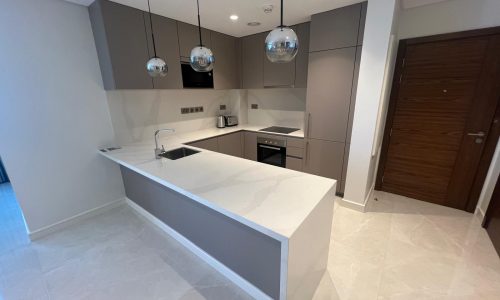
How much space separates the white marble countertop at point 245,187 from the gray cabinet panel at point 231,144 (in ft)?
3.54

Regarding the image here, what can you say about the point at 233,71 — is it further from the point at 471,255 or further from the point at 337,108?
the point at 471,255

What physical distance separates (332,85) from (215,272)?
244 cm

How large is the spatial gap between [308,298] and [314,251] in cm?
37

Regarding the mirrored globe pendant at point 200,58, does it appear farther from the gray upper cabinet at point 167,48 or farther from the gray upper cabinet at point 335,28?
the gray upper cabinet at point 335,28

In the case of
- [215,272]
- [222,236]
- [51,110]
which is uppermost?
[51,110]

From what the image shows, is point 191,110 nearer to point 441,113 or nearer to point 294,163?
point 294,163

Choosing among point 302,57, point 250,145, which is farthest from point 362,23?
point 250,145

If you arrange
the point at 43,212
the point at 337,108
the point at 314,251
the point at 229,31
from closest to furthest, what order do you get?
the point at 314,251, the point at 43,212, the point at 337,108, the point at 229,31

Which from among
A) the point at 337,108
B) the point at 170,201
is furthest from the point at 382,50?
the point at 170,201

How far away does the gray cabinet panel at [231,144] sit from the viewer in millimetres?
3312

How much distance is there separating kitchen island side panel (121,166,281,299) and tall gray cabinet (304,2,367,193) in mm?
1829

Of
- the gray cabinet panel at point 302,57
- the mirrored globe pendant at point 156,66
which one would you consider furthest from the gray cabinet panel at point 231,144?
the mirrored globe pendant at point 156,66

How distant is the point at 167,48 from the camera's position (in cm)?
256

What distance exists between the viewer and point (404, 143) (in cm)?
276
